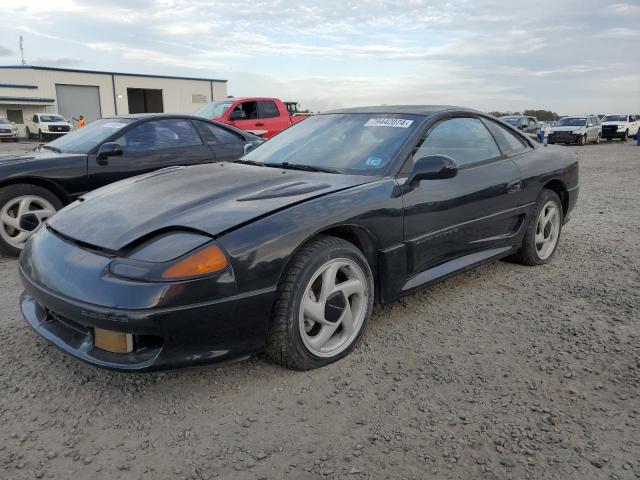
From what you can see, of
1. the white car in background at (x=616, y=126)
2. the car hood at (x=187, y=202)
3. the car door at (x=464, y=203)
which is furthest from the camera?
the white car in background at (x=616, y=126)

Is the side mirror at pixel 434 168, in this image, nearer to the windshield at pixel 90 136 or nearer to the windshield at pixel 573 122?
the windshield at pixel 90 136

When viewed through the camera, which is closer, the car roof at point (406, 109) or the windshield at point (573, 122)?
the car roof at point (406, 109)

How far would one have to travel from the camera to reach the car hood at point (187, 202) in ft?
7.79

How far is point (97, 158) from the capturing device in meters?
5.02

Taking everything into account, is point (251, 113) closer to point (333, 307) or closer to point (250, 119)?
point (250, 119)

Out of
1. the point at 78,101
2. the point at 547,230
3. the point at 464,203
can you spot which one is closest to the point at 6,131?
the point at 78,101

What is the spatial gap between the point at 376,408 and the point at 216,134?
14.6 feet

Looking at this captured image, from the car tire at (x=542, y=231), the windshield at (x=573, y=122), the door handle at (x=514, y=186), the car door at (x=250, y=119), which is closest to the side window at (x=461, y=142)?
the door handle at (x=514, y=186)

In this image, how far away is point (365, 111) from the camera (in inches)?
145

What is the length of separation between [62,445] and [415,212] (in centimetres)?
212

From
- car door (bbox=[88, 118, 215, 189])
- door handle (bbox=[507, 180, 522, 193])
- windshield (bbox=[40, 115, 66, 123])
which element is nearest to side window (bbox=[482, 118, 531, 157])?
door handle (bbox=[507, 180, 522, 193])

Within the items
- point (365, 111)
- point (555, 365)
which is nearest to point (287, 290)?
point (555, 365)

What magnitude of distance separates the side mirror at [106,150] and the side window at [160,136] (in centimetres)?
20

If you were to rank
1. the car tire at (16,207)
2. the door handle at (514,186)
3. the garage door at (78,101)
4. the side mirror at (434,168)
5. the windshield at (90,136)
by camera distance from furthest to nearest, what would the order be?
the garage door at (78,101), the windshield at (90,136), the car tire at (16,207), the door handle at (514,186), the side mirror at (434,168)
